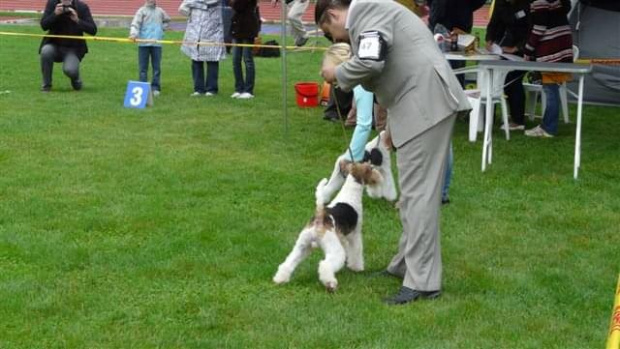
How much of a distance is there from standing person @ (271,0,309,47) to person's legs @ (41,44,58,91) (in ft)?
22.5

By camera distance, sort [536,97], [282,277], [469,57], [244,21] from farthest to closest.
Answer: [244,21]
[536,97]
[469,57]
[282,277]

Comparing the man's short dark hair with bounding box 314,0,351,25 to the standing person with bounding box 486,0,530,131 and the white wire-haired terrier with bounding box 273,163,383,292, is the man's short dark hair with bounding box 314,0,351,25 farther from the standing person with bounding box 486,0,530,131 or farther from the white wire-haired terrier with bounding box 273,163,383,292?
the standing person with bounding box 486,0,530,131

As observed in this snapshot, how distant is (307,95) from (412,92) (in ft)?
23.0

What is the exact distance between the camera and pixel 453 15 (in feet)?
34.1

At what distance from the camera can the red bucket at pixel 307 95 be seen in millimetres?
11383

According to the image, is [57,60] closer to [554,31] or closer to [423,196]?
[554,31]

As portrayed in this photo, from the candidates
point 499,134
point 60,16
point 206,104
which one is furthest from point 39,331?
point 60,16

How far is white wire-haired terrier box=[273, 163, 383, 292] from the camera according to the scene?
4.68 meters

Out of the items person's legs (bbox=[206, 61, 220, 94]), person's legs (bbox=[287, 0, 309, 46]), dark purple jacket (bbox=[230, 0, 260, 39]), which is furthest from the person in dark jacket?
person's legs (bbox=[287, 0, 309, 46])

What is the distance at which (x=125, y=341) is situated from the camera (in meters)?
4.09

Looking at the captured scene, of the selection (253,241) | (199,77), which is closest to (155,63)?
(199,77)

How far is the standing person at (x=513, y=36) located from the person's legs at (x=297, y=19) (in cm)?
887

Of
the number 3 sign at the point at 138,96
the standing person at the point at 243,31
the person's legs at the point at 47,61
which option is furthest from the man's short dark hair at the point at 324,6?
the person's legs at the point at 47,61

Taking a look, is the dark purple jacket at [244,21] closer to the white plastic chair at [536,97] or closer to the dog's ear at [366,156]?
the white plastic chair at [536,97]
